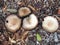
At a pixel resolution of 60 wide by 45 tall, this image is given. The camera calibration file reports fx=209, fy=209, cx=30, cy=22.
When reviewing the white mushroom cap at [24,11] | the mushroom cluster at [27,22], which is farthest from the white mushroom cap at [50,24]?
the white mushroom cap at [24,11]

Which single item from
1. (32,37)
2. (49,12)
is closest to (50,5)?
(49,12)

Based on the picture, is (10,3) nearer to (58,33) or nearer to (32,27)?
(32,27)

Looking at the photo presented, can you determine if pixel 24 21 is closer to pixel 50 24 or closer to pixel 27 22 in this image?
pixel 27 22

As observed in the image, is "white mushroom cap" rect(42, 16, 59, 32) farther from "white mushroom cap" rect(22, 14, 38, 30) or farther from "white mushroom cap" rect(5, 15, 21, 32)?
"white mushroom cap" rect(5, 15, 21, 32)

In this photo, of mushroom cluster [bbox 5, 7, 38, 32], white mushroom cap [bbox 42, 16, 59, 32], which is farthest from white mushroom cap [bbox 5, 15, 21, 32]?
white mushroom cap [bbox 42, 16, 59, 32]

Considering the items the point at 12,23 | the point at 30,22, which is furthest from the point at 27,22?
the point at 12,23
